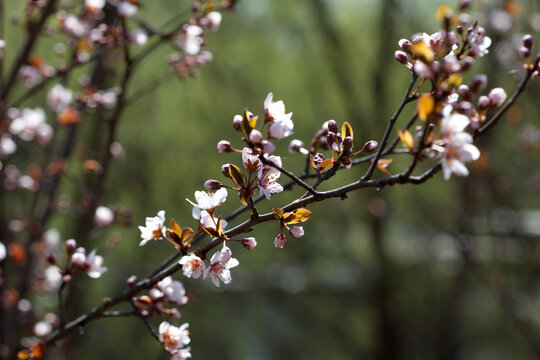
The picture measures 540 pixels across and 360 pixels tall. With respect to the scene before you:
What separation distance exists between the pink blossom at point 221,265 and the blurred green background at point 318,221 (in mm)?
3162

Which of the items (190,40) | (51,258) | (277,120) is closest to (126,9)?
(190,40)

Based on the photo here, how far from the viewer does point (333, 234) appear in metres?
5.46

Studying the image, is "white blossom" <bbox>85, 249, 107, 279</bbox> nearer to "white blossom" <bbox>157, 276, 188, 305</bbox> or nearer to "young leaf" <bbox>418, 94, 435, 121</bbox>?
"white blossom" <bbox>157, 276, 188, 305</bbox>

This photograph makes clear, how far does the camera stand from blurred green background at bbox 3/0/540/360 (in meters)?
4.39

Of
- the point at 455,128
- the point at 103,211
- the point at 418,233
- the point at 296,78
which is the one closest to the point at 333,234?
the point at 418,233

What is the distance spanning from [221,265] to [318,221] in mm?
4663

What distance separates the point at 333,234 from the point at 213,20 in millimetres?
4077

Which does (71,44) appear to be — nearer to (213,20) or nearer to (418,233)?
(213,20)

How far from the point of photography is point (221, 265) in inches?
37.4

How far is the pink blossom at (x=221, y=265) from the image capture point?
3.07ft

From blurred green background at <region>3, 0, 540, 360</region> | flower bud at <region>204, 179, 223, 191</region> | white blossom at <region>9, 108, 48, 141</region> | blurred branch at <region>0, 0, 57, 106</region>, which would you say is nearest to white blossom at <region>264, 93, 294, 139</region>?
flower bud at <region>204, 179, 223, 191</region>

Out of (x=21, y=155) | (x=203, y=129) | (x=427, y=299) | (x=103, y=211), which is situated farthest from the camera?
(x=203, y=129)

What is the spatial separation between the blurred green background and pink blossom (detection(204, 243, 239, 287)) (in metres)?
3.16

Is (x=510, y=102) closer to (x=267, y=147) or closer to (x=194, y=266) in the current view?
(x=267, y=147)
